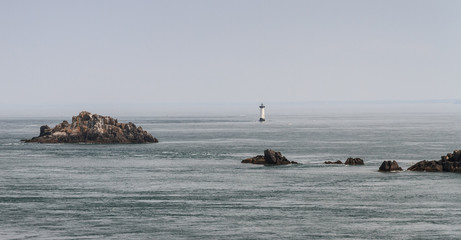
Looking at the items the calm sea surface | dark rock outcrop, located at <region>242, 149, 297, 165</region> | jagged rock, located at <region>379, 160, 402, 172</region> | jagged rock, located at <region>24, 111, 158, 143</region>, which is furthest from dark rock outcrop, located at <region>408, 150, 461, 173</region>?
jagged rock, located at <region>24, 111, 158, 143</region>

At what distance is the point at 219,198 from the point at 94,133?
87.2 m

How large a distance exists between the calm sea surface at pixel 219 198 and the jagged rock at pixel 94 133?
30.5m

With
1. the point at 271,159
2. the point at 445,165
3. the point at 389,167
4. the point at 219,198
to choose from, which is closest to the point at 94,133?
the point at 271,159

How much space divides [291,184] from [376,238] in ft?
97.4

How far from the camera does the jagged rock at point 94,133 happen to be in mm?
154750

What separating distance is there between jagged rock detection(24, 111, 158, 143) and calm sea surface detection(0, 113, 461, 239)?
30.5m

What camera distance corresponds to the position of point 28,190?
78.5 metres

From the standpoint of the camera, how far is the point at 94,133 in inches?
6088

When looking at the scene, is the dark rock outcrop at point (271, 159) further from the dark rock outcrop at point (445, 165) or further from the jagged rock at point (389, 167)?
the dark rock outcrop at point (445, 165)

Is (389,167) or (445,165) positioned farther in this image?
(389,167)

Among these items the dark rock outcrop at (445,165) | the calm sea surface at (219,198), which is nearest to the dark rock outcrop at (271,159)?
the calm sea surface at (219,198)

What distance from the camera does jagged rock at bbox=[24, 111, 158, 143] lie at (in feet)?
508

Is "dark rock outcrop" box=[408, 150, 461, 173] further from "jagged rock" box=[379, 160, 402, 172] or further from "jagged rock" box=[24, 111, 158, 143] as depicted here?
"jagged rock" box=[24, 111, 158, 143]

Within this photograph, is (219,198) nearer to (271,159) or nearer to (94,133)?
(271,159)
